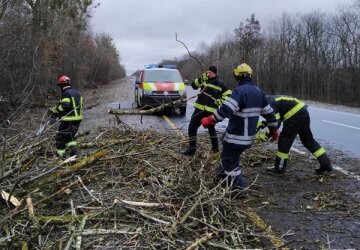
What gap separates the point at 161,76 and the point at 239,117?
12.6 meters

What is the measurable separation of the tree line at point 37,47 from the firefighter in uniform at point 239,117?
9.99 feet

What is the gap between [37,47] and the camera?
18953 mm

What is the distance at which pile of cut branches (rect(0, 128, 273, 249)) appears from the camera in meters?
4.18

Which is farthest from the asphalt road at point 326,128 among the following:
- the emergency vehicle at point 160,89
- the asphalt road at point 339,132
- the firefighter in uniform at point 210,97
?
the emergency vehicle at point 160,89

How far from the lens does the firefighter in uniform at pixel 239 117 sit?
5938mm

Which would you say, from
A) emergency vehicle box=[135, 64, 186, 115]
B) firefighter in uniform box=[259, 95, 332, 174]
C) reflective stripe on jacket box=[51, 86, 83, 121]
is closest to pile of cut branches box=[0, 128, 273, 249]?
firefighter in uniform box=[259, 95, 332, 174]

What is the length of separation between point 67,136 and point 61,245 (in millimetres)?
4406

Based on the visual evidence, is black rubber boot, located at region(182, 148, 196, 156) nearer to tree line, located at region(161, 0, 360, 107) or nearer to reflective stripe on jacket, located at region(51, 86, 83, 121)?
reflective stripe on jacket, located at region(51, 86, 83, 121)

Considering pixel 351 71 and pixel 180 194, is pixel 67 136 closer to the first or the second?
pixel 180 194

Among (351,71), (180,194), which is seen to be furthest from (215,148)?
(351,71)

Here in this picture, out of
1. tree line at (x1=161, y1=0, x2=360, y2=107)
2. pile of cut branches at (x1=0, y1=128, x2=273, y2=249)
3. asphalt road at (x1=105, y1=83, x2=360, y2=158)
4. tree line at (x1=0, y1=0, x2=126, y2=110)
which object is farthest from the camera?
tree line at (x1=161, y1=0, x2=360, y2=107)

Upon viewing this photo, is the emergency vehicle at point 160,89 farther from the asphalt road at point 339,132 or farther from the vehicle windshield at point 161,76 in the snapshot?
the asphalt road at point 339,132

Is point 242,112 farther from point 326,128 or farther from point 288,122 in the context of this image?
point 326,128

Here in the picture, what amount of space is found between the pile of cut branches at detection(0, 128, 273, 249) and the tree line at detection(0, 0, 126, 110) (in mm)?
1927
